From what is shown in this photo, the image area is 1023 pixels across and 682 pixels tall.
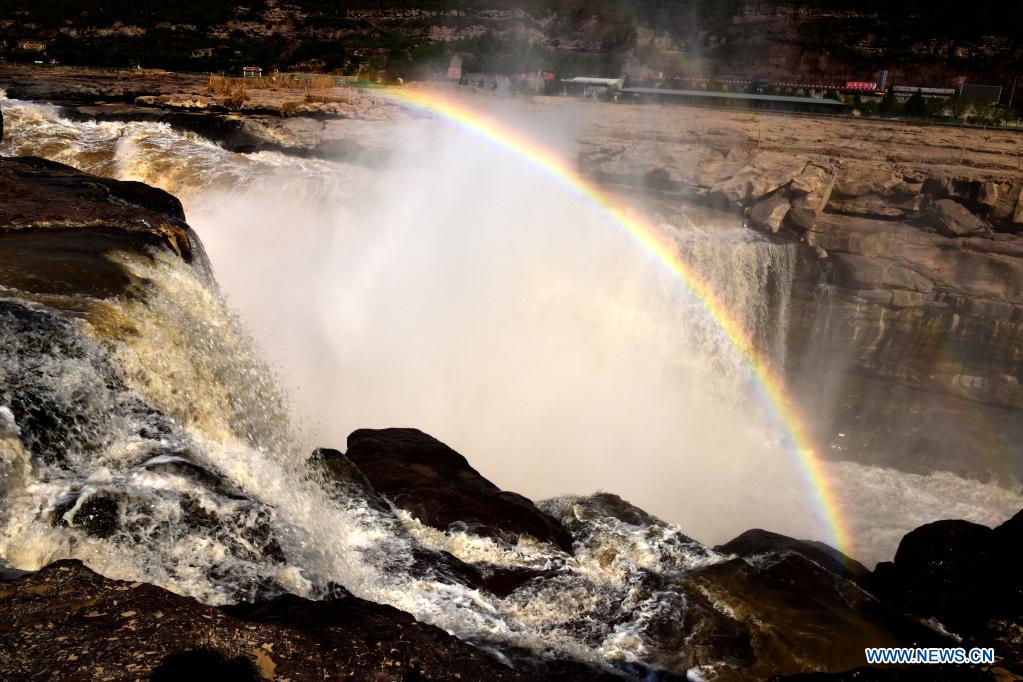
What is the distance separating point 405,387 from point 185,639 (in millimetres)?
8033

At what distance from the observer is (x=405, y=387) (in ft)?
38.1

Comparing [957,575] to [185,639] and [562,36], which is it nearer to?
[185,639]

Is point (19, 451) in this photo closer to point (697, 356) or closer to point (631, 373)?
point (631, 373)

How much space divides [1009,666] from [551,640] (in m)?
2.84

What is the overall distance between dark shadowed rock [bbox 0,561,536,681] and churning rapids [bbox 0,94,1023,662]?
1.23 ft

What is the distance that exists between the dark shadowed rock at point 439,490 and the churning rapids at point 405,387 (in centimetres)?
25

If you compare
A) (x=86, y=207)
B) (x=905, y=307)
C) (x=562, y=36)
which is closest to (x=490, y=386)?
(x=86, y=207)

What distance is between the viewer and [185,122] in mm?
16609

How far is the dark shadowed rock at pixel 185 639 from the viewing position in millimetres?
3355

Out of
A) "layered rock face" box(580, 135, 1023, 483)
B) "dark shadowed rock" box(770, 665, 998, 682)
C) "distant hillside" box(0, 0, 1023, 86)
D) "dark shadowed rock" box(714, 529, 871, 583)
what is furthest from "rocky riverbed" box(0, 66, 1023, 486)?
"distant hillside" box(0, 0, 1023, 86)

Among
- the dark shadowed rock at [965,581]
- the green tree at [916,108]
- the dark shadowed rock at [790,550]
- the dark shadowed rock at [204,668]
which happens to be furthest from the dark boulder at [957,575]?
the green tree at [916,108]

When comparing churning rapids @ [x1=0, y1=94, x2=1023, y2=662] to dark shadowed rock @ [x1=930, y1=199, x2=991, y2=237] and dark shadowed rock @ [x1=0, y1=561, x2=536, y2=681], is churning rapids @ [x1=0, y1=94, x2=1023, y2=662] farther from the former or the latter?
dark shadowed rock @ [x1=930, y1=199, x2=991, y2=237]

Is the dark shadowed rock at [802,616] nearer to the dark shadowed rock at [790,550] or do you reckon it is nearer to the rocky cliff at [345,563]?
the rocky cliff at [345,563]

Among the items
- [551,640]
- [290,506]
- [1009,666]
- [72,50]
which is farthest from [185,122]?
[72,50]
